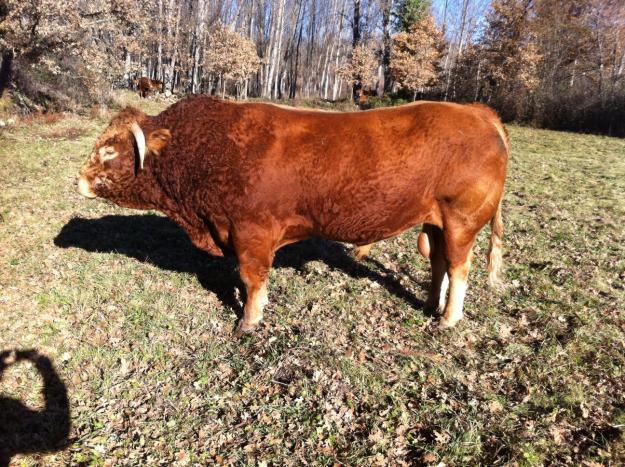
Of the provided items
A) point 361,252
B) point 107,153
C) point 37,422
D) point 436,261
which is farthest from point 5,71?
point 436,261

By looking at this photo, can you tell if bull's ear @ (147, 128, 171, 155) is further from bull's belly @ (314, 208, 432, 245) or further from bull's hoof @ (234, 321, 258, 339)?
bull's hoof @ (234, 321, 258, 339)

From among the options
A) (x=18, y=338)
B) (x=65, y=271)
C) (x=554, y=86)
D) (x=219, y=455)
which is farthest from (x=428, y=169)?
(x=554, y=86)

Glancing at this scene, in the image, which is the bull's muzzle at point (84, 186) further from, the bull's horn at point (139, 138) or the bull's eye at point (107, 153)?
the bull's horn at point (139, 138)

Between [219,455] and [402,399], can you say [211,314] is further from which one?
[402,399]

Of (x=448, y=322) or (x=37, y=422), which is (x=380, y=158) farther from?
(x=37, y=422)

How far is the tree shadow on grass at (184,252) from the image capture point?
543cm

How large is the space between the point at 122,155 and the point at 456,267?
3328 mm

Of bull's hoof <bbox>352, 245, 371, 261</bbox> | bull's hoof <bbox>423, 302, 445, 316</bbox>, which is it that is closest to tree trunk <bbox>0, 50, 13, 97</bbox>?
bull's hoof <bbox>352, 245, 371, 261</bbox>

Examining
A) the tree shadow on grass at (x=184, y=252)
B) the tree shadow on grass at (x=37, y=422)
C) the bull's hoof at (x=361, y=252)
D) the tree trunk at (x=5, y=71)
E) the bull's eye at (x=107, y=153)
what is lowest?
the tree shadow on grass at (x=37, y=422)

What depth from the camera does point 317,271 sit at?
5676mm

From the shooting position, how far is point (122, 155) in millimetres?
3906

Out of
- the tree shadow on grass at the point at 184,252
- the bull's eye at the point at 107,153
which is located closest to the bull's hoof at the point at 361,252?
the tree shadow on grass at the point at 184,252

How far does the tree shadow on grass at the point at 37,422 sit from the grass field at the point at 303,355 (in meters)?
0.01

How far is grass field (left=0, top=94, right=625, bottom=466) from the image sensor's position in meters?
3.13
